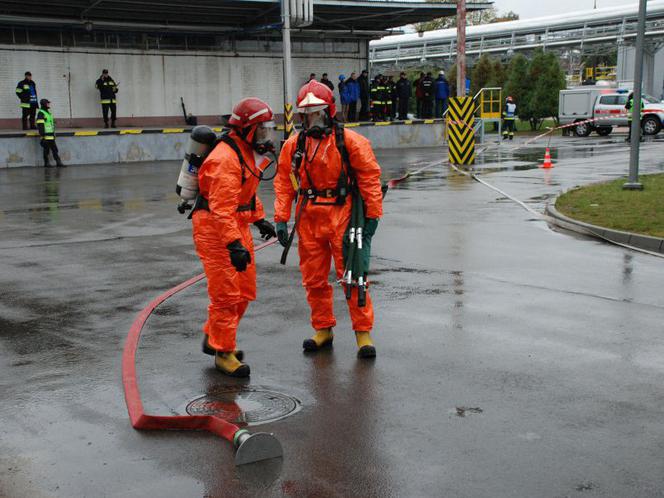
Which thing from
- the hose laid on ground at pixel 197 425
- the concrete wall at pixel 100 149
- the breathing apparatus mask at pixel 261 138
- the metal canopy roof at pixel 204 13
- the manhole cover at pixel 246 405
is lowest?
the manhole cover at pixel 246 405

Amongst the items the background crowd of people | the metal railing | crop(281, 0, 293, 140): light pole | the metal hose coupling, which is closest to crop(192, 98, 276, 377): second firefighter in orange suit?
the metal hose coupling

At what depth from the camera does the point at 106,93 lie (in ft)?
99.8

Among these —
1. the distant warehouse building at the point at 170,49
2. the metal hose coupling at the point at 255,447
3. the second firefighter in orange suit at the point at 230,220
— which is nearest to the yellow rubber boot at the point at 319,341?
the second firefighter in orange suit at the point at 230,220

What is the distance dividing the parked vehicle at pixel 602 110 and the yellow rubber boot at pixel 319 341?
30638 mm

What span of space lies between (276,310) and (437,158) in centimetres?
2000

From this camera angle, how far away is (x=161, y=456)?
460cm

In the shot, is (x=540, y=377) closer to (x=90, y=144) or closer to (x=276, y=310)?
(x=276, y=310)

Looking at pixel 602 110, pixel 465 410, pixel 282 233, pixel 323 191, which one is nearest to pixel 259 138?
pixel 323 191

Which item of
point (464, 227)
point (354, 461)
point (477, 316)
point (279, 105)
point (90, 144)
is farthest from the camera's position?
point (279, 105)

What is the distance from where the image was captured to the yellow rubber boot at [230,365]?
5.97 m

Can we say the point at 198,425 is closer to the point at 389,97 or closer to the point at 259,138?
the point at 259,138

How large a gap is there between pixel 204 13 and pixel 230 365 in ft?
90.5

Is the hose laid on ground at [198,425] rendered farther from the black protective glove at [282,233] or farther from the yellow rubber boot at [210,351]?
the black protective glove at [282,233]

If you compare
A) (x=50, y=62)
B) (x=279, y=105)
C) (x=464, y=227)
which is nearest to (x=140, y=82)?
(x=50, y=62)
